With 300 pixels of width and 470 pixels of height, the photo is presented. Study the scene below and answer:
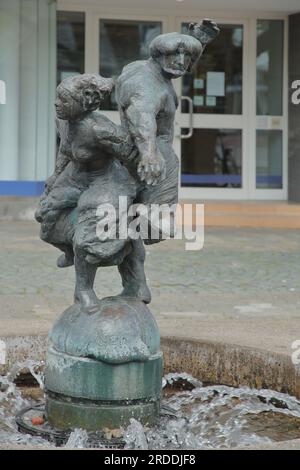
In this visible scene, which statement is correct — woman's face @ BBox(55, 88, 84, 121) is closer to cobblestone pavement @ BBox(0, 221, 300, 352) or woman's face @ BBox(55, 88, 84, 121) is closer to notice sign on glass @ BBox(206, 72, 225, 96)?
cobblestone pavement @ BBox(0, 221, 300, 352)

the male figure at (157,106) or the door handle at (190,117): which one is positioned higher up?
the door handle at (190,117)

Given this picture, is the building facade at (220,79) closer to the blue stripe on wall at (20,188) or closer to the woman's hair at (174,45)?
the blue stripe on wall at (20,188)

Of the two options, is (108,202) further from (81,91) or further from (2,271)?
(2,271)

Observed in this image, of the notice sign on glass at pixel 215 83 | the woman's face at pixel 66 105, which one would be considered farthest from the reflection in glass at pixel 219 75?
the woman's face at pixel 66 105

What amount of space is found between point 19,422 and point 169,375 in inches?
37.7

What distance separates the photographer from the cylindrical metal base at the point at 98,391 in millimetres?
3406

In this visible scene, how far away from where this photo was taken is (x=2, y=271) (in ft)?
28.0

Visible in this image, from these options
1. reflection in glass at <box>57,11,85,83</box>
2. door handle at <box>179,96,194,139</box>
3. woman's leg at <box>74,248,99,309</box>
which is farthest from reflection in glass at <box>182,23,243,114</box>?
woman's leg at <box>74,248,99,309</box>

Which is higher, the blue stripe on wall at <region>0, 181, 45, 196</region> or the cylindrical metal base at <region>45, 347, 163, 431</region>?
the blue stripe on wall at <region>0, 181, 45, 196</region>

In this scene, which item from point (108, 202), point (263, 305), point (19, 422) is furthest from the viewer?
point (263, 305)

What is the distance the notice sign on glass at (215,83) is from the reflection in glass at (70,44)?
86.3 inches

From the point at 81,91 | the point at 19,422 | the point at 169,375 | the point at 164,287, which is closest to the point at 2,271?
the point at 164,287

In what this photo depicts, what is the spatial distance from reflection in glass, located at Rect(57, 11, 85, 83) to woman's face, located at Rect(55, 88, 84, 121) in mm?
11716

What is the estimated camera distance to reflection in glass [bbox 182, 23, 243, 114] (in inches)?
593
